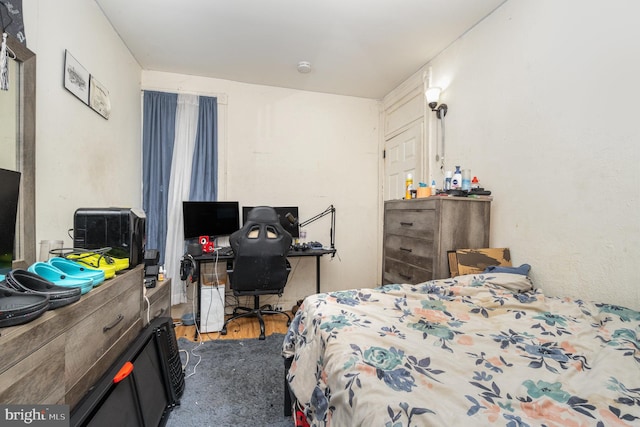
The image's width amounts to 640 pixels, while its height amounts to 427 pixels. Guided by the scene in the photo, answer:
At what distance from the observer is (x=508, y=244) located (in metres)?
1.87

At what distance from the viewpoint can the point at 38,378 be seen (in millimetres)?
688

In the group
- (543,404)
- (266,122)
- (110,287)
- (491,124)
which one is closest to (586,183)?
(491,124)

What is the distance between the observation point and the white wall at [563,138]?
1.31 meters

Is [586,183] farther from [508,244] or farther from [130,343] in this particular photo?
[130,343]

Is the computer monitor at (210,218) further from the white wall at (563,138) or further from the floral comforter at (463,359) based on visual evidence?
the white wall at (563,138)

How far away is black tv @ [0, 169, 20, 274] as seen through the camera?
100cm

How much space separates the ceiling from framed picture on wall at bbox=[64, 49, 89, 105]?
0.63 m

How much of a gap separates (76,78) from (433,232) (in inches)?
98.1

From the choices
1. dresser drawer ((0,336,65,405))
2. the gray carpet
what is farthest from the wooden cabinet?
dresser drawer ((0,336,65,405))

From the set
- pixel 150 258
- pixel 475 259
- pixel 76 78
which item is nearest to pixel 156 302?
pixel 150 258

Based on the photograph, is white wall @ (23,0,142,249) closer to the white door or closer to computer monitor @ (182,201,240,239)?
computer monitor @ (182,201,240,239)

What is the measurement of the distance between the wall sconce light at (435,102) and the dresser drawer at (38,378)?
2.83 m

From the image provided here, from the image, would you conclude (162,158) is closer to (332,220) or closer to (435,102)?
(332,220)

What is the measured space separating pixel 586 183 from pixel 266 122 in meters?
2.85
